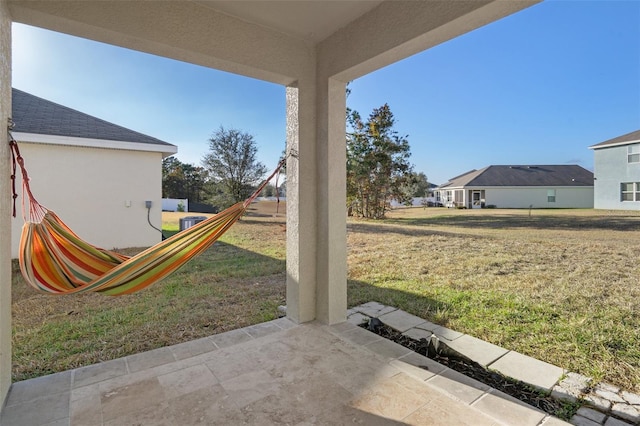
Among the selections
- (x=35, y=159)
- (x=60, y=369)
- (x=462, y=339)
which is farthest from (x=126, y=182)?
(x=462, y=339)

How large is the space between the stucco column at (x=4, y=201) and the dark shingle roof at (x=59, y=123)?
5.22 metres

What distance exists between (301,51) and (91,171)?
583 centimetres

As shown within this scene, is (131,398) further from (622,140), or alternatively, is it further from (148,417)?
(622,140)

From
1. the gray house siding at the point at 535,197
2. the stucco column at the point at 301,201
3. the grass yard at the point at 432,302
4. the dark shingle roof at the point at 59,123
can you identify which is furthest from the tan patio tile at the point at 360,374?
the gray house siding at the point at 535,197

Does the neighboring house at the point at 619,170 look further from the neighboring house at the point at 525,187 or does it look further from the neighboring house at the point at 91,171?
the neighboring house at the point at 91,171

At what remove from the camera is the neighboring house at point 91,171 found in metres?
5.46

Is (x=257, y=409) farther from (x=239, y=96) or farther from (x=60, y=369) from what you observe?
(x=239, y=96)

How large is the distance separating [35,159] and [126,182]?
1462 millimetres

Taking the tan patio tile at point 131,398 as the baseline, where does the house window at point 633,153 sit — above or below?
above

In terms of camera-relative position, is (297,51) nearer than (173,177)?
Yes

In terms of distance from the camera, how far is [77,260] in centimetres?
185

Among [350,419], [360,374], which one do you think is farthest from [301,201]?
[350,419]

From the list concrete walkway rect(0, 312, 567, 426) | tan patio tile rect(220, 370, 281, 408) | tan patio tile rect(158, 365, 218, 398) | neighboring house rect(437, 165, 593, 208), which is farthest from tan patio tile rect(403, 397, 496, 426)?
neighboring house rect(437, 165, 593, 208)

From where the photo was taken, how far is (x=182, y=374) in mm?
1767
